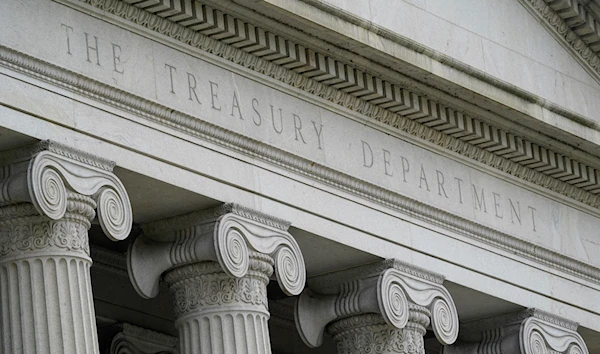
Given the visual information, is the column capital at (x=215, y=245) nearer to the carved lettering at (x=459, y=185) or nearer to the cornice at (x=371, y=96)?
the cornice at (x=371, y=96)

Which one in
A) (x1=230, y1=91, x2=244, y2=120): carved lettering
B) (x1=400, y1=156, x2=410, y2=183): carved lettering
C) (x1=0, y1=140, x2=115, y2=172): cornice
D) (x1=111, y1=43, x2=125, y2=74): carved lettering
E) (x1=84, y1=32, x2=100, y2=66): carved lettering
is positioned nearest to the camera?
(x1=0, y1=140, x2=115, y2=172): cornice

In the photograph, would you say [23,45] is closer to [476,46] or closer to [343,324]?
[343,324]

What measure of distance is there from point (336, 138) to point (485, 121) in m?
3.81

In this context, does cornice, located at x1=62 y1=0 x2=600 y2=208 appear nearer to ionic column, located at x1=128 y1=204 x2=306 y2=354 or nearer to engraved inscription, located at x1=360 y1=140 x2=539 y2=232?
engraved inscription, located at x1=360 y1=140 x2=539 y2=232

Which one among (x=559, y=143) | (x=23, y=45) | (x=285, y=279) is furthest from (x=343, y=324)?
(x=23, y=45)

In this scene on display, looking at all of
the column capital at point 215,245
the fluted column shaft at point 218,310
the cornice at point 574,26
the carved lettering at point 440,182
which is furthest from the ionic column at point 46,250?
the cornice at point 574,26

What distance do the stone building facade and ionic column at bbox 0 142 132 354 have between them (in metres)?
0.03

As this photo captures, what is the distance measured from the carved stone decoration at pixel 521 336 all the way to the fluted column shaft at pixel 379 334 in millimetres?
2949

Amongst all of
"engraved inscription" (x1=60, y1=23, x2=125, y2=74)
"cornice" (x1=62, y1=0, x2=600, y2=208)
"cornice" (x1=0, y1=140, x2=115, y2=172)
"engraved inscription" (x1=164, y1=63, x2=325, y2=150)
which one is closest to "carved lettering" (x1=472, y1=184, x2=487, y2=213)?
"cornice" (x1=62, y1=0, x2=600, y2=208)

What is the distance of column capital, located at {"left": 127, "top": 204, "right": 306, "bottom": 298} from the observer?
93.8ft

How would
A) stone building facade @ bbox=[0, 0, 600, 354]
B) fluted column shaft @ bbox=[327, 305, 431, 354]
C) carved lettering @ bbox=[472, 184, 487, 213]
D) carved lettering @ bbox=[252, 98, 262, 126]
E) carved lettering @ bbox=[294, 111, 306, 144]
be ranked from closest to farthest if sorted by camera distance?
1. stone building facade @ bbox=[0, 0, 600, 354]
2. carved lettering @ bbox=[252, 98, 262, 126]
3. carved lettering @ bbox=[294, 111, 306, 144]
4. fluted column shaft @ bbox=[327, 305, 431, 354]
5. carved lettering @ bbox=[472, 184, 487, 213]

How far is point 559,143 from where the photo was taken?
3572cm

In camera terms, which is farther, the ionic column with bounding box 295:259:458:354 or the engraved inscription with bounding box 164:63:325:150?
the ionic column with bounding box 295:259:458:354

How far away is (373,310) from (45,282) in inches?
302
